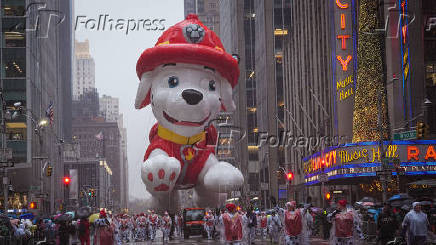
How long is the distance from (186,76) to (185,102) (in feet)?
2.84

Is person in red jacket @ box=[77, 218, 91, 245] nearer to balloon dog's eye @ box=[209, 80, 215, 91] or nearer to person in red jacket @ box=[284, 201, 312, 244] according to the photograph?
balloon dog's eye @ box=[209, 80, 215, 91]

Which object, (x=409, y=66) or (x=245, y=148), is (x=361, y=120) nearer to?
(x=409, y=66)

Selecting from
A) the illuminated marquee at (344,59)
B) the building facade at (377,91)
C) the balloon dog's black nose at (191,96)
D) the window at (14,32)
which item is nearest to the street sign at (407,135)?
the building facade at (377,91)

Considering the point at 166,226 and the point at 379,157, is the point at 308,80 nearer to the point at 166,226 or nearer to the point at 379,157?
the point at 379,157

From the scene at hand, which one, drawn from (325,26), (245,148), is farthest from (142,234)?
(245,148)

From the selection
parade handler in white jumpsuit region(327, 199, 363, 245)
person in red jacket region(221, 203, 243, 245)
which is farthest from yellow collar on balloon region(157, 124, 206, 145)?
parade handler in white jumpsuit region(327, 199, 363, 245)

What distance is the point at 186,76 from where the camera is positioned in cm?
1934

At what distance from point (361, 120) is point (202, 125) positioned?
2418 cm

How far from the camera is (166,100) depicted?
19234 mm

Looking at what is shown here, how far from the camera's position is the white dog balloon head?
19031 millimetres

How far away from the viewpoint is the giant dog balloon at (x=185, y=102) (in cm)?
1900

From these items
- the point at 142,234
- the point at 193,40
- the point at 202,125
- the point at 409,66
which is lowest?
the point at 142,234

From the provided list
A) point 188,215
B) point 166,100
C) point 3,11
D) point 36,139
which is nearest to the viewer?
point 166,100

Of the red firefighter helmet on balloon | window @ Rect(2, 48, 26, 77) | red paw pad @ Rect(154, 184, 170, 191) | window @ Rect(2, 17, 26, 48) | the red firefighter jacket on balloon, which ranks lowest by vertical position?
red paw pad @ Rect(154, 184, 170, 191)
